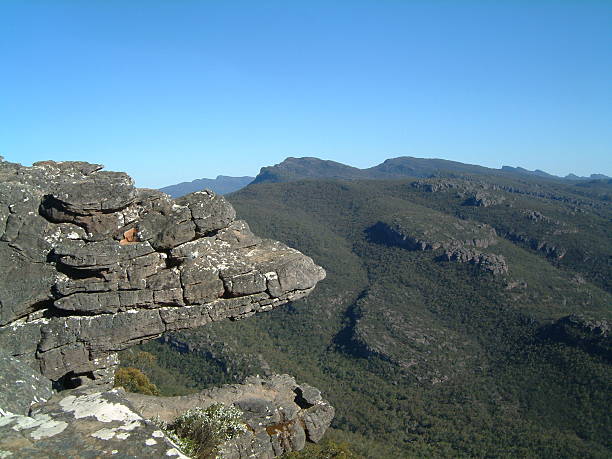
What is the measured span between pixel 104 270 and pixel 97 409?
7603 mm

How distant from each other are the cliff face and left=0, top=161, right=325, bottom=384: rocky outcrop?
0.11 ft

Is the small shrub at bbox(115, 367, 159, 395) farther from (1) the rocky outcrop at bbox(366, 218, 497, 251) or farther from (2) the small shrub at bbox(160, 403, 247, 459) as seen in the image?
(1) the rocky outcrop at bbox(366, 218, 497, 251)

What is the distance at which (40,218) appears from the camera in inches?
573

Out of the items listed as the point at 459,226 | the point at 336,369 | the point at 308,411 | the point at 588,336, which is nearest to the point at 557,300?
the point at 588,336

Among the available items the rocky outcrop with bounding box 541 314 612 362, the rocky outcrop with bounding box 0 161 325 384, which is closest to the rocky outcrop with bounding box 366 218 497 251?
the rocky outcrop with bounding box 541 314 612 362

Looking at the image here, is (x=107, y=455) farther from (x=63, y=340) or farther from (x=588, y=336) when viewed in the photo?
(x=588, y=336)

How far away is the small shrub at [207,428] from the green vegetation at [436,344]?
23.1ft

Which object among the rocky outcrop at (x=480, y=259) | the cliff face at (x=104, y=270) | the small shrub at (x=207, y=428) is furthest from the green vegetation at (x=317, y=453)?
the rocky outcrop at (x=480, y=259)

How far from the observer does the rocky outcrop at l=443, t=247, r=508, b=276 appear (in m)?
97.6

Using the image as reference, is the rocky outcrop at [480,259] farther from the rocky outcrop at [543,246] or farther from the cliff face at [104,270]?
the cliff face at [104,270]

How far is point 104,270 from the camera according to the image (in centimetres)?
1475

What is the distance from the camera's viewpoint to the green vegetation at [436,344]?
187 feet

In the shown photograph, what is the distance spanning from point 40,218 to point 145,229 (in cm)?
345

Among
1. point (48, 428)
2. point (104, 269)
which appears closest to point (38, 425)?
point (48, 428)
